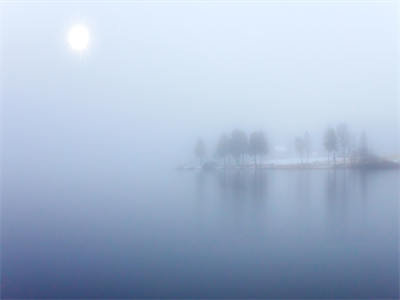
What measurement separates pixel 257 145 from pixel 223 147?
0.34 metres

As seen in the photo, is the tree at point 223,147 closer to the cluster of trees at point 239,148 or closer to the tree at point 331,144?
the cluster of trees at point 239,148

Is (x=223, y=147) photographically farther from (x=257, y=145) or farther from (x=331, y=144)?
→ (x=331, y=144)

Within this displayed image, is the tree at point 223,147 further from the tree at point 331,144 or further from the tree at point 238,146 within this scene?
the tree at point 331,144

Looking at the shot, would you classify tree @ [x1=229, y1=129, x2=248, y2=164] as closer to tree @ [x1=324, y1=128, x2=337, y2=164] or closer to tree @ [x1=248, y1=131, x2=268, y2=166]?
tree @ [x1=248, y1=131, x2=268, y2=166]

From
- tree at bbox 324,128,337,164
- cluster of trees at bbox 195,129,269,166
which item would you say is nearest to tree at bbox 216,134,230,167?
cluster of trees at bbox 195,129,269,166

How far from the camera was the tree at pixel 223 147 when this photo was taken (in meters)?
2.97

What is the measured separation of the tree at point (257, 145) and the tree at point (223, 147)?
0.74 ft

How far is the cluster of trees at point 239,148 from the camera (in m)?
2.97

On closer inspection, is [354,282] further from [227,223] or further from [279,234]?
[227,223]

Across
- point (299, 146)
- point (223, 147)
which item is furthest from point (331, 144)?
point (223, 147)

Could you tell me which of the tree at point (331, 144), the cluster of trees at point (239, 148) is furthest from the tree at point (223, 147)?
the tree at point (331, 144)

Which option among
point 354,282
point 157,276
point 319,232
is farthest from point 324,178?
point 157,276

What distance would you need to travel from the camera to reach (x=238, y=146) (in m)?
3.00

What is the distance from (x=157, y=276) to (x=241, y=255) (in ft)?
2.35
